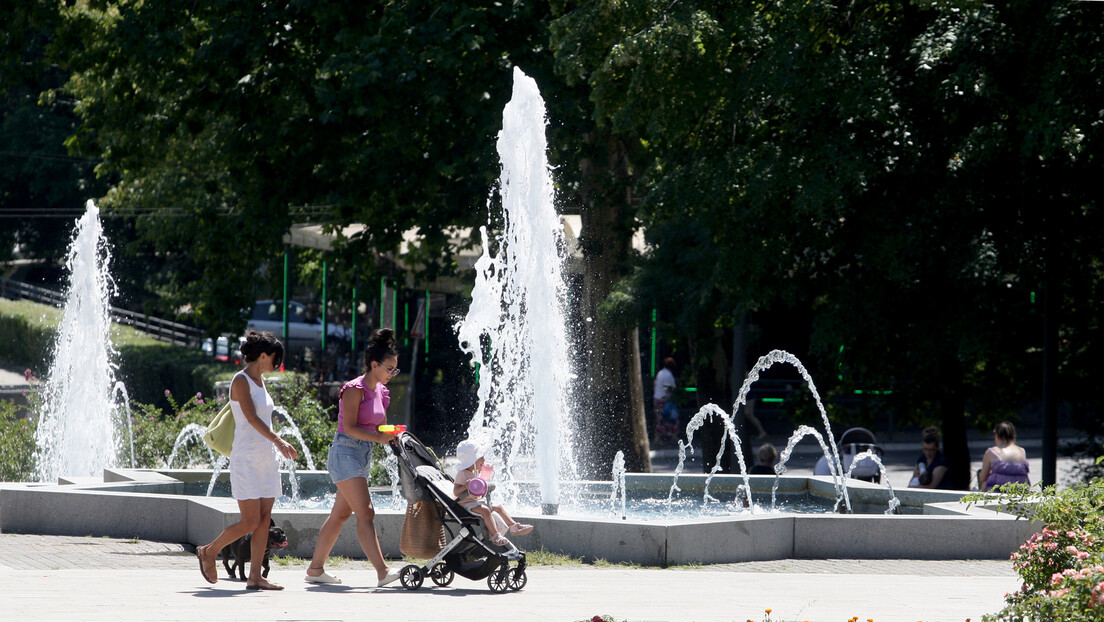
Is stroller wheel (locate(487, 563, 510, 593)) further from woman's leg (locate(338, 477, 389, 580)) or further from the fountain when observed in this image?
the fountain

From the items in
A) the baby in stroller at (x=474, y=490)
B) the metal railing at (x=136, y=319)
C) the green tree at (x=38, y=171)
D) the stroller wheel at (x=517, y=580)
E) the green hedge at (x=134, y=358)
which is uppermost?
the green tree at (x=38, y=171)

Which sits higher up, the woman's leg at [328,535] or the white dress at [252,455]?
the white dress at [252,455]

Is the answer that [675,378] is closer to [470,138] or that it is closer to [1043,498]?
[470,138]

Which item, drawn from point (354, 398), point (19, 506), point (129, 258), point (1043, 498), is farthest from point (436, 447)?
point (129, 258)

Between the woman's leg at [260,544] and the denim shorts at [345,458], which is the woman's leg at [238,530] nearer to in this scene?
the woman's leg at [260,544]

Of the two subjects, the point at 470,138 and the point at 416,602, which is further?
the point at 470,138

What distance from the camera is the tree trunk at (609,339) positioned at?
60.6 ft

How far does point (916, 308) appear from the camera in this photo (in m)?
14.5

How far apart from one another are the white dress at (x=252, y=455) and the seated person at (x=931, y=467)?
8.22 metres

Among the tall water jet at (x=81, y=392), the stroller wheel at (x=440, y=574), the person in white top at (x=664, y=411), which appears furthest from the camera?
the person in white top at (x=664, y=411)

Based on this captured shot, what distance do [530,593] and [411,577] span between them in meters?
0.70

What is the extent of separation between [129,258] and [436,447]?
2475 cm

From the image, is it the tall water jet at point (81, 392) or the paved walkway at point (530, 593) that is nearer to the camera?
the paved walkway at point (530, 593)

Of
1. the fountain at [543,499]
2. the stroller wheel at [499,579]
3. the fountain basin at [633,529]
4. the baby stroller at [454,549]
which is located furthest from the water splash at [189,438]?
the stroller wheel at [499,579]
